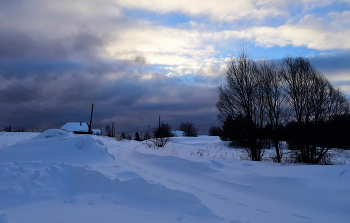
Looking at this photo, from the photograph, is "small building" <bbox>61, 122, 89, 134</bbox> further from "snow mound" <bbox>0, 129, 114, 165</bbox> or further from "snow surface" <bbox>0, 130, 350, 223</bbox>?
"snow surface" <bbox>0, 130, 350, 223</bbox>

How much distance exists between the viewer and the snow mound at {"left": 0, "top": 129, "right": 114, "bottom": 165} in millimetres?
8359

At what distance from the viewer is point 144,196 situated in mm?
5129

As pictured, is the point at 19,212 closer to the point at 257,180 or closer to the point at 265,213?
the point at 265,213

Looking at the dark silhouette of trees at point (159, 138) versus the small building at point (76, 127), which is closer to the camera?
the dark silhouette of trees at point (159, 138)

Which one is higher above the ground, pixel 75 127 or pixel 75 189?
pixel 75 127

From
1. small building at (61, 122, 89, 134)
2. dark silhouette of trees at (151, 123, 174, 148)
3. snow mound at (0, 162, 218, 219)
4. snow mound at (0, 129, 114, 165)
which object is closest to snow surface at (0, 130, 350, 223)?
snow mound at (0, 162, 218, 219)

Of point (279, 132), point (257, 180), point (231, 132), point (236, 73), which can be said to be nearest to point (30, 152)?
point (257, 180)

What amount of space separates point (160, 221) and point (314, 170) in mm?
5842

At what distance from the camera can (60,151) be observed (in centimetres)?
908

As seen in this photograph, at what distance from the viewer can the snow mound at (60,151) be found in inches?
329

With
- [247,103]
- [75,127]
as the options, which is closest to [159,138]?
[247,103]

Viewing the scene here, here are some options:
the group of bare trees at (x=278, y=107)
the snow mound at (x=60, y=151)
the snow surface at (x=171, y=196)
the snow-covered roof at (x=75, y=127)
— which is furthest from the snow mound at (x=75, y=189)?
the snow-covered roof at (x=75, y=127)

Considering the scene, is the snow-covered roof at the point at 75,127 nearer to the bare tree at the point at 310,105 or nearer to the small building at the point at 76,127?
the small building at the point at 76,127

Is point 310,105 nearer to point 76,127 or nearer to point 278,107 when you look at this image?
point 278,107
